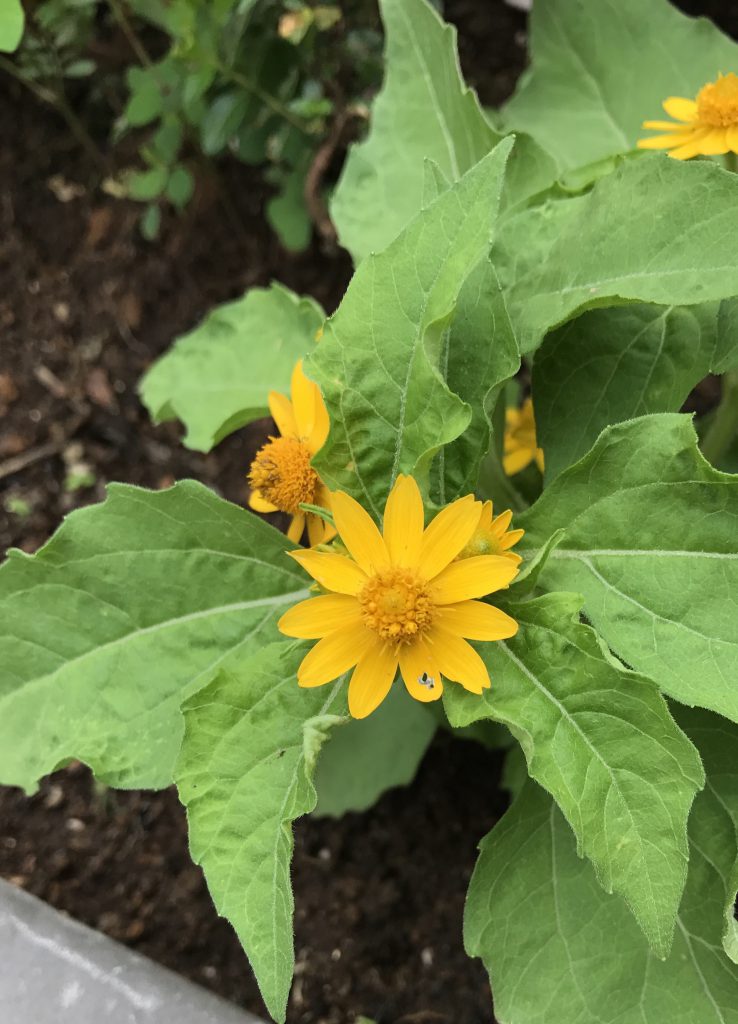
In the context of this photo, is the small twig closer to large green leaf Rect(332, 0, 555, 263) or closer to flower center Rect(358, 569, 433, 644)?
large green leaf Rect(332, 0, 555, 263)

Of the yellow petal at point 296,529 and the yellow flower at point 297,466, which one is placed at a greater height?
the yellow flower at point 297,466

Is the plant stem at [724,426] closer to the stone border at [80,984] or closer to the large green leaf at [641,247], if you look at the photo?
the large green leaf at [641,247]

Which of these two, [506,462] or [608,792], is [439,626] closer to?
[608,792]

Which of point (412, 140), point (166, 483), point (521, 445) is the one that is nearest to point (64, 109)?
point (166, 483)

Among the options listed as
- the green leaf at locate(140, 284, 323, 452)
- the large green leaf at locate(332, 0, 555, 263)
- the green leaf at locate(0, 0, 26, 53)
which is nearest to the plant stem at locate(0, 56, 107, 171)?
the green leaf at locate(0, 0, 26, 53)

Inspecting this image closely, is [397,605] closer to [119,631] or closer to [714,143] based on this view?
[119,631]

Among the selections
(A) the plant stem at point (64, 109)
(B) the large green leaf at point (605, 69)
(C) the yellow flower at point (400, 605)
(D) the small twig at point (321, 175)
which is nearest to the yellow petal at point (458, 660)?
(C) the yellow flower at point (400, 605)

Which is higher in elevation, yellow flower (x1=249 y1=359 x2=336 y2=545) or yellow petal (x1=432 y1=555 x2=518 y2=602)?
yellow flower (x1=249 y1=359 x2=336 y2=545)
